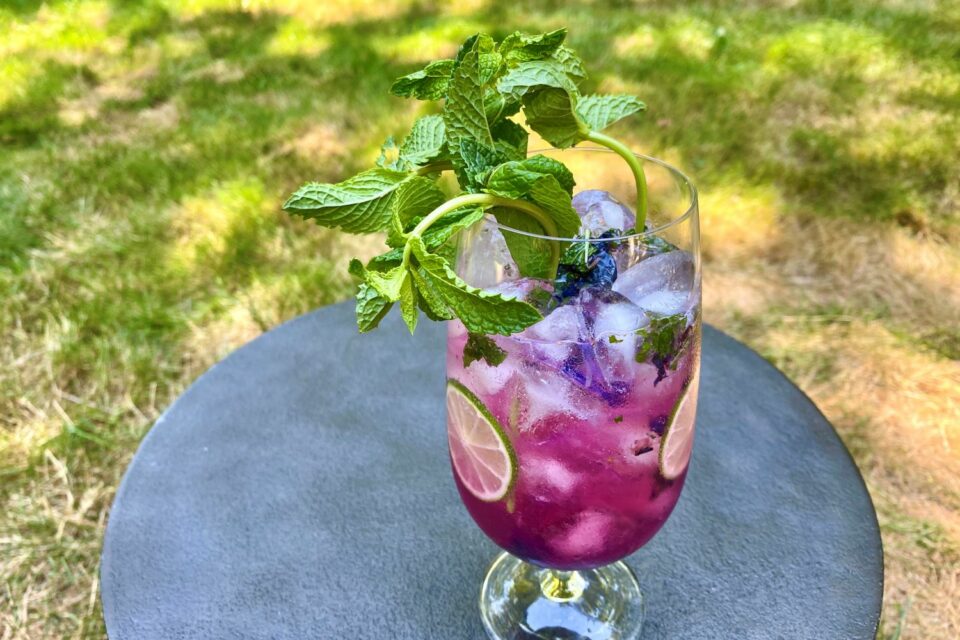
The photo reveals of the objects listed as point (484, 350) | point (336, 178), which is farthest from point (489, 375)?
point (336, 178)

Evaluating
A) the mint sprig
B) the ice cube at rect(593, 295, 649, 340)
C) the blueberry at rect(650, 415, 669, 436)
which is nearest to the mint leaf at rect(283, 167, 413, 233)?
the mint sprig

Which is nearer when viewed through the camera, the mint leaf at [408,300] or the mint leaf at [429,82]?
the mint leaf at [408,300]

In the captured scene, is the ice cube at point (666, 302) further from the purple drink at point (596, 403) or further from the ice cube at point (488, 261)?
the ice cube at point (488, 261)

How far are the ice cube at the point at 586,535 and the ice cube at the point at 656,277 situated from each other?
9.0 inches

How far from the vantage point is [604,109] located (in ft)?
2.81

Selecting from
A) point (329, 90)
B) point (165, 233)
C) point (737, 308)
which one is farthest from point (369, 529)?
point (329, 90)

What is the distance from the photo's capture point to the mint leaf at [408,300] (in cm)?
70

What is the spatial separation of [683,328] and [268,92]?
3233 millimetres

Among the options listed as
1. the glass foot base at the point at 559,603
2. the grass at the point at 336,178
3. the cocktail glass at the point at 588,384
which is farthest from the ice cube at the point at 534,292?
the grass at the point at 336,178

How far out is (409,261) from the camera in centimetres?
70

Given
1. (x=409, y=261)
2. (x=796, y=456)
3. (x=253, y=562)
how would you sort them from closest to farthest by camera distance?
(x=409, y=261) → (x=253, y=562) → (x=796, y=456)

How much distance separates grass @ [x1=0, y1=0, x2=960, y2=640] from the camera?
187 centimetres

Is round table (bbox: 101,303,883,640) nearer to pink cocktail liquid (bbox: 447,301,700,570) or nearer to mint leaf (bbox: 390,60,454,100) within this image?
pink cocktail liquid (bbox: 447,301,700,570)

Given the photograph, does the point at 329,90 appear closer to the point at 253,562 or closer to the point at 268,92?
the point at 268,92
